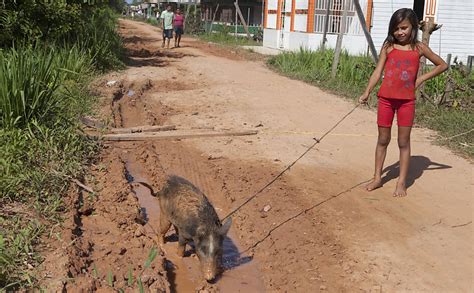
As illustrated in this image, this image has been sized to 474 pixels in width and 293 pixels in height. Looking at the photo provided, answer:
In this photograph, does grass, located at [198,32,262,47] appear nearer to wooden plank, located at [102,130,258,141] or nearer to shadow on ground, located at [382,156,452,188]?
wooden plank, located at [102,130,258,141]

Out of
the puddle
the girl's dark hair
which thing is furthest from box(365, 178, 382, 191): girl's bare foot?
the puddle

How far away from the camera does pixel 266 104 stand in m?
11.0

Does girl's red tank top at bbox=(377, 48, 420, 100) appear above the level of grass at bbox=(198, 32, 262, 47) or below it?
above

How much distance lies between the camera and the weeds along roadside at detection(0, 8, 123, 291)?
3904 millimetres

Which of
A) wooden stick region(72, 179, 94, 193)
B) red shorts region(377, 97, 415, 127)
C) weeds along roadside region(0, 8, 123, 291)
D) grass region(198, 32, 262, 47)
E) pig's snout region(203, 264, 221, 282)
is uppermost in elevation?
red shorts region(377, 97, 415, 127)

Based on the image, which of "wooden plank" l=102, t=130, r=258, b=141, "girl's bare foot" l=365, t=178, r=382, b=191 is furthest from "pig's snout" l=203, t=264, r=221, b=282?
"wooden plank" l=102, t=130, r=258, b=141

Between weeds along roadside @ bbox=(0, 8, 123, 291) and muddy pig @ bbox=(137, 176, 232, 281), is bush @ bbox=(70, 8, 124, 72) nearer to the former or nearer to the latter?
weeds along roadside @ bbox=(0, 8, 123, 291)

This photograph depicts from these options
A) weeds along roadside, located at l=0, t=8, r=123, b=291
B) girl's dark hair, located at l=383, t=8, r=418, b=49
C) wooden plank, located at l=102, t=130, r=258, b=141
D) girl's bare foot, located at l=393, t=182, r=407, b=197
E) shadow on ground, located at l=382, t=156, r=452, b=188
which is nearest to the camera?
weeds along roadside, located at l=0, t=8, r=123, b=291

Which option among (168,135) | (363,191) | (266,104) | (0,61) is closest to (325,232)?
(363,191)

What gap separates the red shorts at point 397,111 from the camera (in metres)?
5.58

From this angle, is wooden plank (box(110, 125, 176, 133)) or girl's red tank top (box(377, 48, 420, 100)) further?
wooden plank (box(110, 125, 176, 133))

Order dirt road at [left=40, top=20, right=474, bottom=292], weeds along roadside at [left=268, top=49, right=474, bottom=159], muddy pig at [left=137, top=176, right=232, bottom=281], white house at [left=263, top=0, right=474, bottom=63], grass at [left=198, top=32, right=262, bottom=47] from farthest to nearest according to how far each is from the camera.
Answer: grass at [left=198, top=32, right=262, bottom=47]
white house at [left=263, top=0, right=474, bottom=63]
weeds along roadside at [left=268, top=49, right=474, bottom=159]
dirt road at [left=40, top=20, right=474, bottom=292]
muddy pig at [left=137, top=176, right=232, bottom=281]

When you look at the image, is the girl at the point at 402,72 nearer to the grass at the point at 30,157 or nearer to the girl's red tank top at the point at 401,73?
the girl's red tank top at the point at 401,73

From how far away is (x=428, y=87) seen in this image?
11.4 metres
